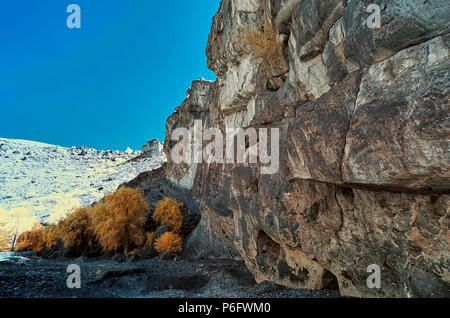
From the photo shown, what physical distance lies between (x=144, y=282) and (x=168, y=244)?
754cm

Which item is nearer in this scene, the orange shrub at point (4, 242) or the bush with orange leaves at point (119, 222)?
the bush with orange leaves at point (119, 222)

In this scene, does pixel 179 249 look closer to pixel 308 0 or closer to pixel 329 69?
pixel 329 69

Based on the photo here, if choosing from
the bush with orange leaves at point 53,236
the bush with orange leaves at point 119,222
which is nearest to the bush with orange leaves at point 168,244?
the bush with orange leaves at point 119,222

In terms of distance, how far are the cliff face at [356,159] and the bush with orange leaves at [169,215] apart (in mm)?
A: 16860

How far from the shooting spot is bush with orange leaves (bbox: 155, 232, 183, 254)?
76.3ft

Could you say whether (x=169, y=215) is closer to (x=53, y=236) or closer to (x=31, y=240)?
(x=53, y=236)

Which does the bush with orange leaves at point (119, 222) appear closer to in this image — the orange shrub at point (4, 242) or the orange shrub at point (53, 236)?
the orange shrub at point (53, 236)

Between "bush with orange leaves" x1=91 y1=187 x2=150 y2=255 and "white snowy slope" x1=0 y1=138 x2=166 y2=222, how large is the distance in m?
18.5

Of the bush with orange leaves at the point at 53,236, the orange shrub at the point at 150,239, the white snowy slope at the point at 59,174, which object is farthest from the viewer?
the white snowy slope at the point at 59,174

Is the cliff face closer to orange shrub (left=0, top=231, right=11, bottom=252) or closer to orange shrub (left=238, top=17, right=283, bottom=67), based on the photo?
orange shrub (left=238, top=17, right=283, bottom=67)

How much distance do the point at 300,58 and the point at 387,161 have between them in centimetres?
721

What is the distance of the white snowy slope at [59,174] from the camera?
4797cm

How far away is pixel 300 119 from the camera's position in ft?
23.7
